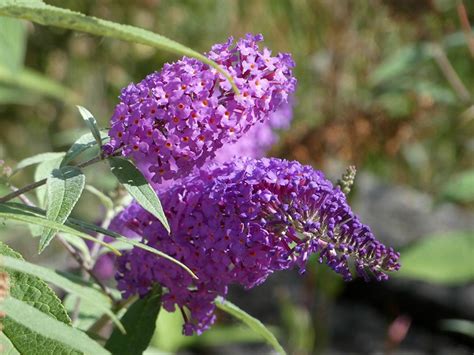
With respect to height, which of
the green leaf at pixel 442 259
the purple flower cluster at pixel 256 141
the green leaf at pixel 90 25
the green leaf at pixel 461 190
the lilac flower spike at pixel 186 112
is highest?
the green leaf at pixel 461 190

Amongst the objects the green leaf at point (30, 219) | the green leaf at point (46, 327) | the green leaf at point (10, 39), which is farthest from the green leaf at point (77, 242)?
the green leaf at point (10, 39)

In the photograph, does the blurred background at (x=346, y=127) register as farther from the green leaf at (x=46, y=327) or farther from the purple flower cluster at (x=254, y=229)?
the green leaf at (x=46, y=327)

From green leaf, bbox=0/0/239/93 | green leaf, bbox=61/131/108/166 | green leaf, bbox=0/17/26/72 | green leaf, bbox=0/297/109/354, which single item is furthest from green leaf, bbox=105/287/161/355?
green leaf, bbox=0/17/26/72

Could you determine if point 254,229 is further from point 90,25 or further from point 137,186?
point 90,25

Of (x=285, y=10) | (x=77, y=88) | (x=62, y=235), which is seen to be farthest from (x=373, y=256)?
(x=77, y=88)

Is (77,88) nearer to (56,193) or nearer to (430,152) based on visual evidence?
(430,152)

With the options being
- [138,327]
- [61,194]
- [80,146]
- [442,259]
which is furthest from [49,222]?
[442,259]
